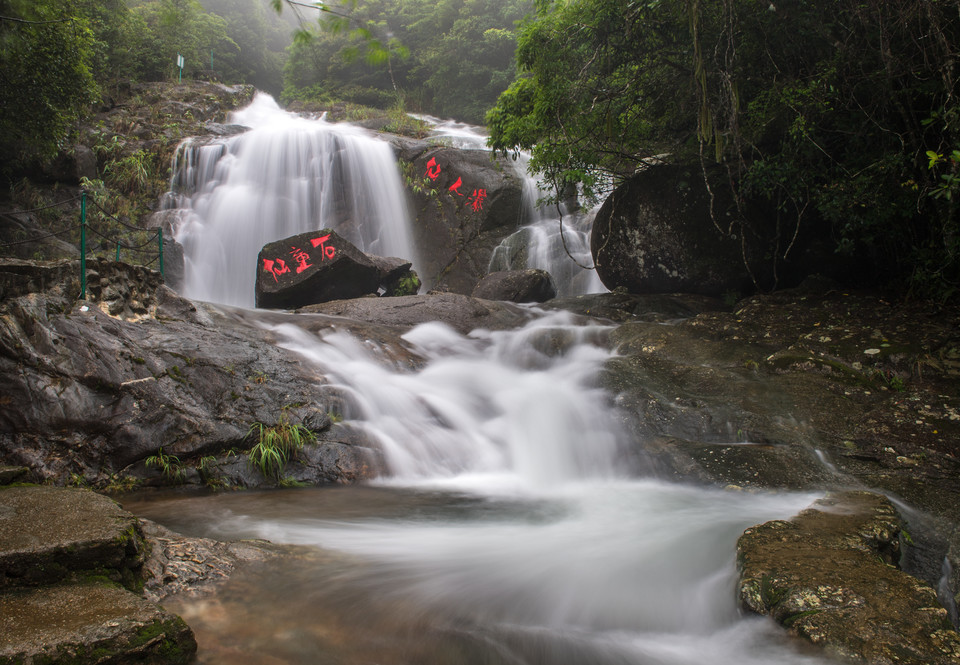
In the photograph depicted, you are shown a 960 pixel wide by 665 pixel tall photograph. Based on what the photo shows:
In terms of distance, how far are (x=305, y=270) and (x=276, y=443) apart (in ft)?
19.7

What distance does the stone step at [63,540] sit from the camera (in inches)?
88.4

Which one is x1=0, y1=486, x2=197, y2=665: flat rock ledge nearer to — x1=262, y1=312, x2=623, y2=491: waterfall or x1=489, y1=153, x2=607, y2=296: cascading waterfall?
x1=262, y1=312, x2=623, y2=491: waterfall

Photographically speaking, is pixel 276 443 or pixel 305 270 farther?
pixel 305 270

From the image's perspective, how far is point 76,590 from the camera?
223cm

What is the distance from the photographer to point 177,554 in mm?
2908

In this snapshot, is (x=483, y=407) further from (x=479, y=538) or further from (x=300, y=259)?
(x=300, y=259)

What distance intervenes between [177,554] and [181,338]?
10.7 feet

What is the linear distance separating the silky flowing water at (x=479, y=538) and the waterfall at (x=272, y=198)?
281 inches

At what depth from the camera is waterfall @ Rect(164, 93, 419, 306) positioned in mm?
13016

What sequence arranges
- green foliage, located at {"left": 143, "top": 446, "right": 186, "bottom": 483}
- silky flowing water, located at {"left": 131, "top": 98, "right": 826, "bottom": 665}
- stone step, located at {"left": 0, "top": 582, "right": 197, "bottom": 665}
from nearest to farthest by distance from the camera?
stone step, located at {"left": 0, "top": 582, "right": 197, "bottom": 665}
silky flowing water, located at {"left": 131, "top": 98, "right": 826, "bottom": 665}
green foliage, located at {"left": 143, "top": 446, "right": 186, "bottom": 483}

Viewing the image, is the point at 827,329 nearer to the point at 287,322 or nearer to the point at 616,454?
the point at 616,454

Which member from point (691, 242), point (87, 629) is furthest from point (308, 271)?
point (87, 629)

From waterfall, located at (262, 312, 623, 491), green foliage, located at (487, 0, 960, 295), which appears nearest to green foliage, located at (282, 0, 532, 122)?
green foliage, located at (487, 0, 960, 295)

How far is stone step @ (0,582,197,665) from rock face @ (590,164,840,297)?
813cm
